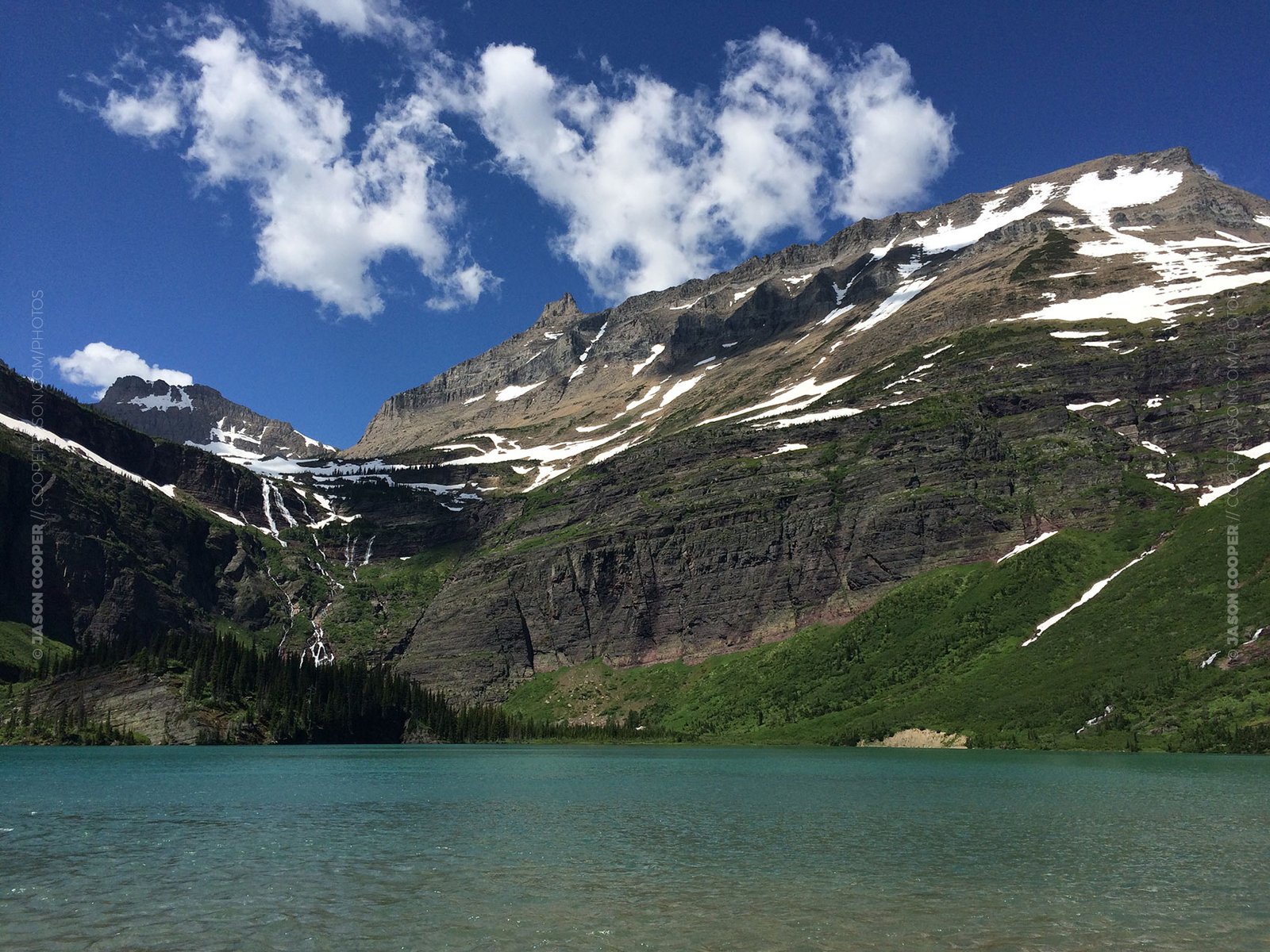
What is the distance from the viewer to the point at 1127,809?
174 ft

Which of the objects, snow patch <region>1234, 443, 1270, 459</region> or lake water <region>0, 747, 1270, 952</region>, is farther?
snow patch <region>1234, 443, 1270, 459</region>

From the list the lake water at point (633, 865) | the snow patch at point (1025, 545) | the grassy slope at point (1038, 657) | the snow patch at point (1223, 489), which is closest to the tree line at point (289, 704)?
the grassy slope at point (1038, 657)

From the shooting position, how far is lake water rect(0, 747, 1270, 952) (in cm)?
2430

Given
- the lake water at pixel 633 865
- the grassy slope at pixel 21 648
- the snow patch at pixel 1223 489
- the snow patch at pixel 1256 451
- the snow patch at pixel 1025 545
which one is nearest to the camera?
the lake water at pixel 633 865

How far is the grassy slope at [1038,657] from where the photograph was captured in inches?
4825

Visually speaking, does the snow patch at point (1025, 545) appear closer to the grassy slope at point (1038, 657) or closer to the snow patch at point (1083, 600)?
the grassy slope at point (1038, 657)

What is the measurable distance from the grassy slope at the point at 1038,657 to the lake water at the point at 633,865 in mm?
54791

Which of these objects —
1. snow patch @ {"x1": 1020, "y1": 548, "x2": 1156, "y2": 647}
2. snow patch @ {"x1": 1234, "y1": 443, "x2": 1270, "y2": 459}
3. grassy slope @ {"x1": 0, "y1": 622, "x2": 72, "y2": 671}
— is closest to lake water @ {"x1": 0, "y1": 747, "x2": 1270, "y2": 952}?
snow patch @ {"x1": 1020, "y1": 548, "x2": 1156, "y2": 647}

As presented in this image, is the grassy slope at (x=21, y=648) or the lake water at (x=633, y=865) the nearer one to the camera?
the lake water at (x=633, y=865)

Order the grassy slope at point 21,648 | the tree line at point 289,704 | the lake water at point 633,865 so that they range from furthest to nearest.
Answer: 1. the grassy slope at point 21,648
2. the tree line at point 289,704
3. the lake water at point 633,865

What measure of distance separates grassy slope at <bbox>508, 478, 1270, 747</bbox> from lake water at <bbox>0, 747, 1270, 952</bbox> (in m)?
54.8

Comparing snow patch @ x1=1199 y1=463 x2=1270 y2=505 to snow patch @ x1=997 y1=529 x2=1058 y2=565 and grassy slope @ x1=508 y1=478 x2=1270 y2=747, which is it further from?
snow patch @ x1=997 y1=529 x2=1058 y2=565

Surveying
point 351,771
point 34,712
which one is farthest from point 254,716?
Result: point 351,771

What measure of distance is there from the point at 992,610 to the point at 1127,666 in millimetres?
38315
